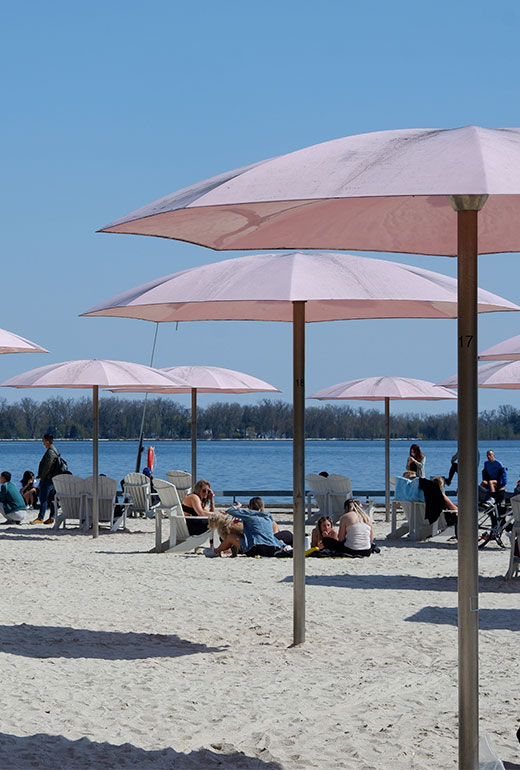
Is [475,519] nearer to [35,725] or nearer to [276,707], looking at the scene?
[276,707]

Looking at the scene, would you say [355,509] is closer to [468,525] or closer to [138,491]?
[138,491]

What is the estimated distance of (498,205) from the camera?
14.2ft

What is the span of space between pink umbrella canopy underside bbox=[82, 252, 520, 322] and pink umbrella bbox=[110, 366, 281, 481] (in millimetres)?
9811

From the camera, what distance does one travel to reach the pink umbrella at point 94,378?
13.5 m

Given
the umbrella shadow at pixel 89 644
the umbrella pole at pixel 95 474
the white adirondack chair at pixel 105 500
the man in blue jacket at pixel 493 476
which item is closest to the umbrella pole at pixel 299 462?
the umbrella shadow at pixel 89 644

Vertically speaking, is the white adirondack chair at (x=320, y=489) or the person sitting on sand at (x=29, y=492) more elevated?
the white adirondack chair at (x=320, y=489)

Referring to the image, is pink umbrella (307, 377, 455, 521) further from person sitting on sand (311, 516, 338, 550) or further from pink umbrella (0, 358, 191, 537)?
person sitting on sand (311, 516, 338, 550)

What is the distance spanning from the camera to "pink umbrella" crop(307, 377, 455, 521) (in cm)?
1775

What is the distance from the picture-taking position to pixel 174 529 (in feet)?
38.9

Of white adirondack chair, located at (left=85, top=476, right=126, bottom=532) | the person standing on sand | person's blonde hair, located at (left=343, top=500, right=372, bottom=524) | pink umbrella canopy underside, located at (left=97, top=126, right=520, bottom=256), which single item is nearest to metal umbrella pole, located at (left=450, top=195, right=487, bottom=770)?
pink umbrella canopy underside, located at (left=97, top=126, right=520, bottom=256)

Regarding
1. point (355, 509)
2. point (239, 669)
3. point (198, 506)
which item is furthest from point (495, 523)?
point (239, 669)

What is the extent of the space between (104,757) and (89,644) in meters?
2.43

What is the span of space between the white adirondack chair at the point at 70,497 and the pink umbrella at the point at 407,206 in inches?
400

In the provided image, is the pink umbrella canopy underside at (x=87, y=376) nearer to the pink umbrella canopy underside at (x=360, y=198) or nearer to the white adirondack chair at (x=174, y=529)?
the white adirondack chair at (x=174, y=529)
